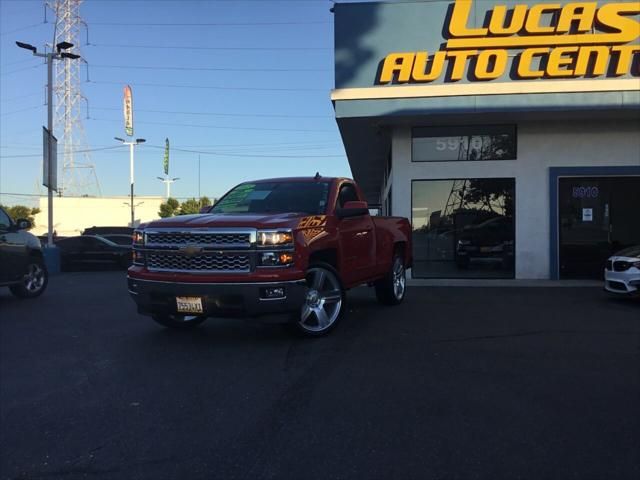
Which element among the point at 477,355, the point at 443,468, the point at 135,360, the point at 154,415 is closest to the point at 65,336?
the point at 135,360

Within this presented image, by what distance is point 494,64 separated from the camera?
1227 centimetres

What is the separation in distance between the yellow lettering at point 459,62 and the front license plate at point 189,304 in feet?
29.1

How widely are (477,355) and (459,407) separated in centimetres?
169

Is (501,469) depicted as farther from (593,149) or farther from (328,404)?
(593,149)

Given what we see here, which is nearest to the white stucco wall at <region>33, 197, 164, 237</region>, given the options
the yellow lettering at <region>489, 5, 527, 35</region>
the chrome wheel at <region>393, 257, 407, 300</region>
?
the yellow lettering at <region>489, 5, 527, 35</region>

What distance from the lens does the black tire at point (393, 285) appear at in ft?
29.7

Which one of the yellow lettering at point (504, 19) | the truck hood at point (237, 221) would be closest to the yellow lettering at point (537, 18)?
the yellow lettering at point (504, 19)

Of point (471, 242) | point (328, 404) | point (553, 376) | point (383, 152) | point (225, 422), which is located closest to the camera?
point (225, 422)

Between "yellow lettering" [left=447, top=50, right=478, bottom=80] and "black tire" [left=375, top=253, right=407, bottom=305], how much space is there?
5013mm

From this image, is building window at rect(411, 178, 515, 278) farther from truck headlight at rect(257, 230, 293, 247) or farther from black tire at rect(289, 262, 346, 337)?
truck headlight at rect(257, 230, 293, 247)

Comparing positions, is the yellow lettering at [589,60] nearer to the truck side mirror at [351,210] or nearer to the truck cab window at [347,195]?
the truck cab window at [347,195]

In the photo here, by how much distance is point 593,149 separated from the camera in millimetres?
13297

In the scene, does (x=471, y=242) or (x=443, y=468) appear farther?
(x=471, y=242)

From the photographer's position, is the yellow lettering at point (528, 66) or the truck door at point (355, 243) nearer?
the truck door at point (355, 243)
